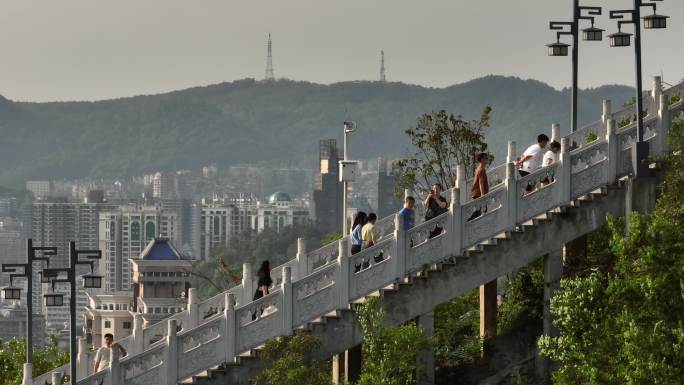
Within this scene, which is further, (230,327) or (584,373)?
(230,327)

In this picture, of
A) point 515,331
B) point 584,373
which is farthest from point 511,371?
point 584,373

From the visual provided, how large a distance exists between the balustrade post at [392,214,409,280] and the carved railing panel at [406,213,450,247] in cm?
23

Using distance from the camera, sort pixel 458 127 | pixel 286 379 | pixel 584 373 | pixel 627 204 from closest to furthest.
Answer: pixel 584 373 → pixel 286 379 → pixel 627 204 → pixel 458 127

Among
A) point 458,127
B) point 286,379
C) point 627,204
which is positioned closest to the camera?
point 286,379

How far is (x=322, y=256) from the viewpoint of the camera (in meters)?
40.2

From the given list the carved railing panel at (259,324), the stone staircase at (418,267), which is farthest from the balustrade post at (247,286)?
the carved railing panel at (259,324)

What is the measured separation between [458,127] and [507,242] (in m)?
10.3

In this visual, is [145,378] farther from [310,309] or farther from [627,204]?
[627,204]

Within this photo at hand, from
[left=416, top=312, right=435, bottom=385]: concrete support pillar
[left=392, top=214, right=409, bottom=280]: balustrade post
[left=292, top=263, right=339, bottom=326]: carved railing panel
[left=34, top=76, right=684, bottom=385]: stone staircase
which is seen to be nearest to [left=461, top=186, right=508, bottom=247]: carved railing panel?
[left=34, top=76, right=684, bottom=385]: stone staircase

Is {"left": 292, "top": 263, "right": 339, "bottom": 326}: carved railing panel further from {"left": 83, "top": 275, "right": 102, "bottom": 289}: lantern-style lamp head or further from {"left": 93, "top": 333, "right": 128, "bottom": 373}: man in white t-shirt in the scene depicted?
{"left": 83, "top": 275, "right": 102, "bottom": 289}: lantern-style lamp head

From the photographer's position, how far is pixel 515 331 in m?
38.4

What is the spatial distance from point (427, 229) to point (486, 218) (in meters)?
1.09

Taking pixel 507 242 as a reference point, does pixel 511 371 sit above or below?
below

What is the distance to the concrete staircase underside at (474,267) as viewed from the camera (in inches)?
1411
